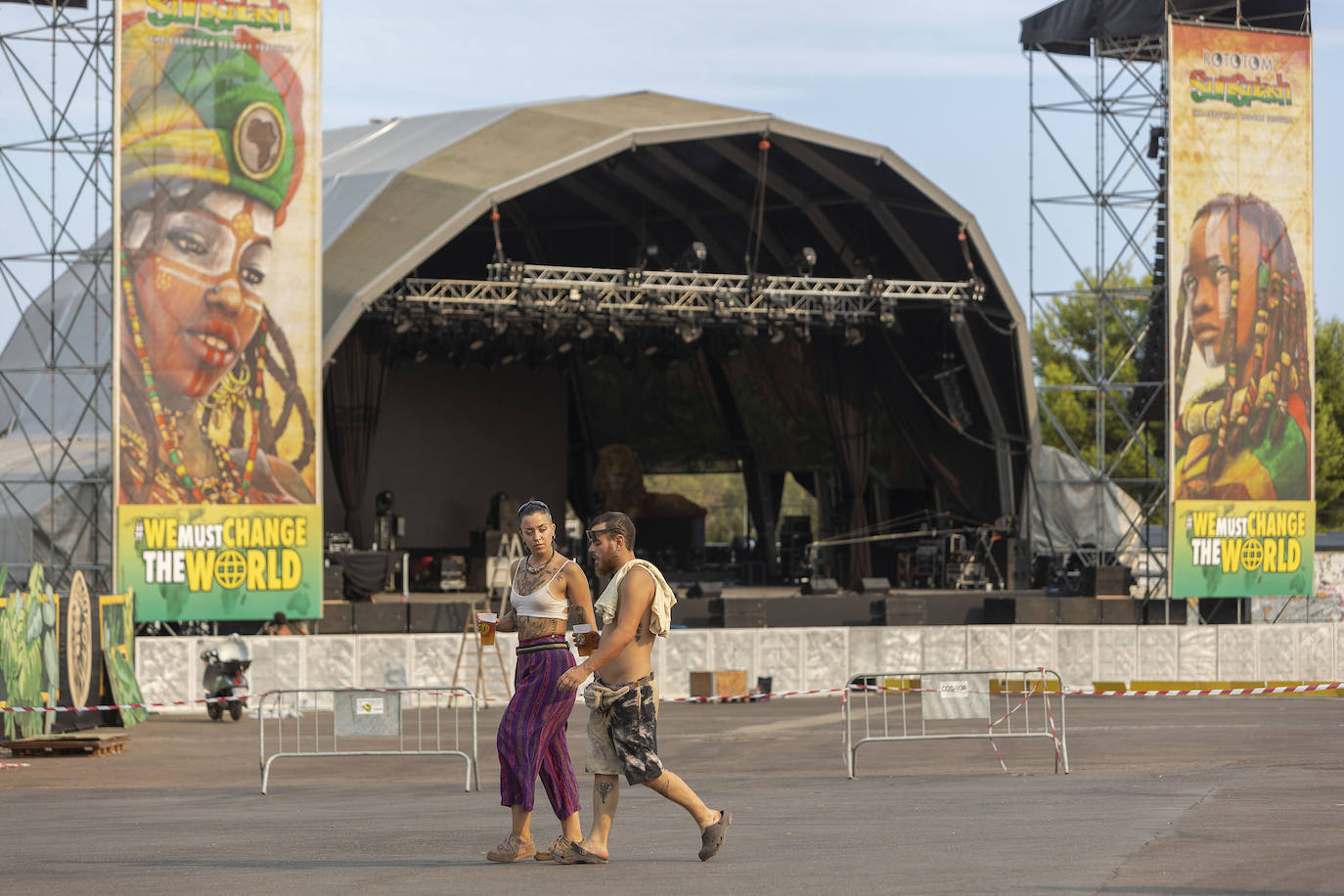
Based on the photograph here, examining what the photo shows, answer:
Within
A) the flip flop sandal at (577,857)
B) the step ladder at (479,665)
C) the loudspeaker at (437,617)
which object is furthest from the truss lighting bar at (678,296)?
the flip flop sandal at (577,857)

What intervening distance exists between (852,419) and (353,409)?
855 cm

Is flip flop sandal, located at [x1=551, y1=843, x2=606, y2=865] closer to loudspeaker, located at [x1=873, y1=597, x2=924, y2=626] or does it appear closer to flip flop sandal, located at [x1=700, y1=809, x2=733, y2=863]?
flip flop sandal, located at [x1=700, y1=809, x2=733, y2=863]

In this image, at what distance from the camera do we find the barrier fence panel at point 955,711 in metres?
12.4

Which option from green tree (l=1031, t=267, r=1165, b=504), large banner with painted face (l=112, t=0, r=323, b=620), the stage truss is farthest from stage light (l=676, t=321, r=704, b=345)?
green tree (l=1031, t=267, r=1165, b=504)

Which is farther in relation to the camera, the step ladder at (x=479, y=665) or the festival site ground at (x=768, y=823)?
the step ladder at (x=479, y=665)

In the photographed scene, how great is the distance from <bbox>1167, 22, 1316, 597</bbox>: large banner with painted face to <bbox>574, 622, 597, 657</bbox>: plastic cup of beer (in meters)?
18.9

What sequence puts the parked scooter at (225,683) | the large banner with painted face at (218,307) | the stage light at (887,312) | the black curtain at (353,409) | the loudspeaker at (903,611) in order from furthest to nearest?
the black curtain at (353,409) → the stage light at (887,312) → the loudspeaker at (903,611) → the large banner with painted face at (218,307) → the parked scooter at (225,683)

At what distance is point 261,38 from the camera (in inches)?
830

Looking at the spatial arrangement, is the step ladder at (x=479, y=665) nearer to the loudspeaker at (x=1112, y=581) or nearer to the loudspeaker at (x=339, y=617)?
the loudspeaker at (x=339, y=617)

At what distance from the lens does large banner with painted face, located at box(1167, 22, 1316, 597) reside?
82.7 feet

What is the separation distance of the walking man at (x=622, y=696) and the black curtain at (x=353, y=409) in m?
23.0

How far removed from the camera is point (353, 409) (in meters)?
30.4

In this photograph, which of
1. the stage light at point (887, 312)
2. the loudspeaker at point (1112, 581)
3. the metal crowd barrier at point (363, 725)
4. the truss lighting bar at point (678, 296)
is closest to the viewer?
the metal crowd barrier at point (363, 725)

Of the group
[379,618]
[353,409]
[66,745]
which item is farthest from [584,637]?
[353,409]
